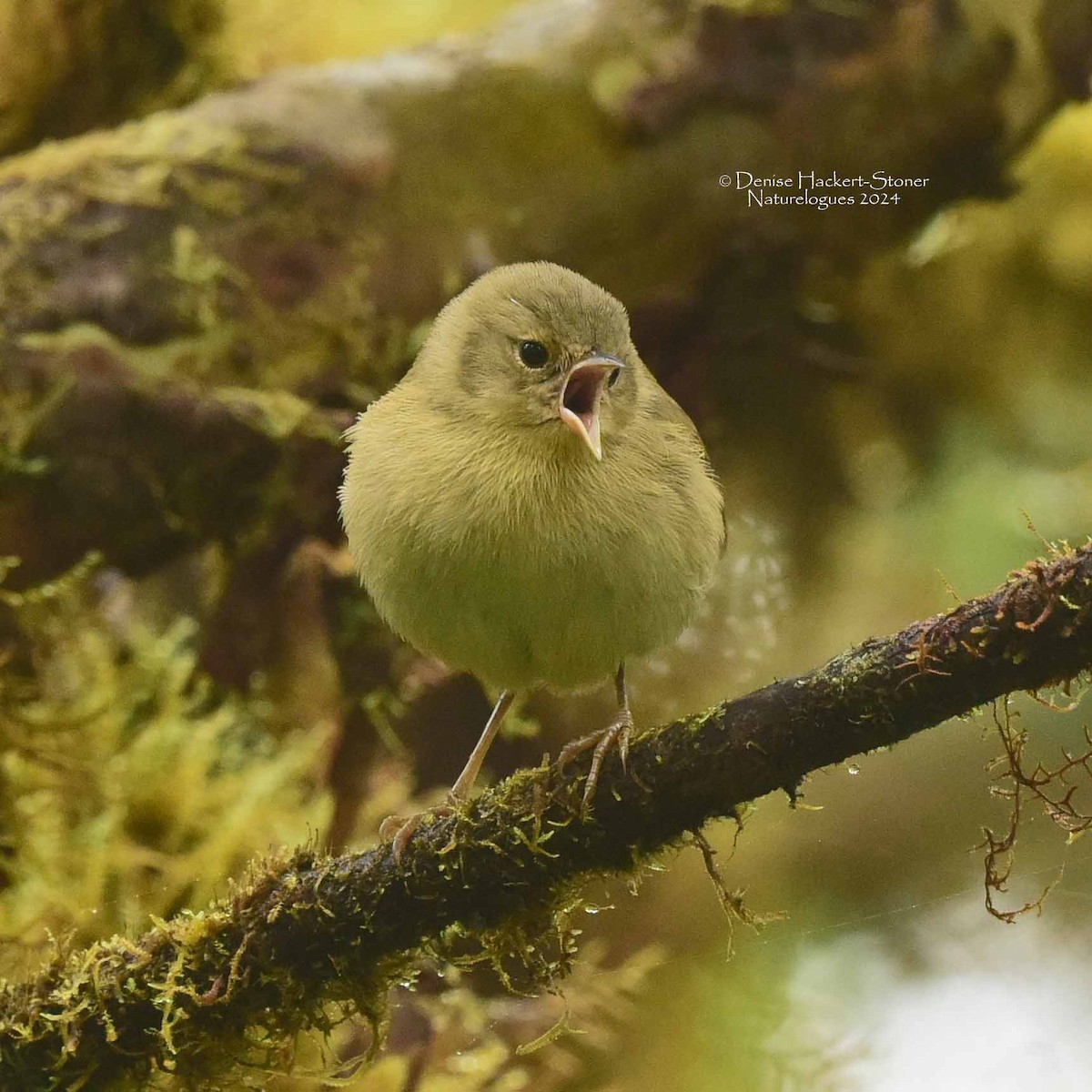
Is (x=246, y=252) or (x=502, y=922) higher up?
(x=246, y=252)

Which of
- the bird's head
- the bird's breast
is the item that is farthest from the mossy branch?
the bird's head

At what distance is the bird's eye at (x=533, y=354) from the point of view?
221 centimetres

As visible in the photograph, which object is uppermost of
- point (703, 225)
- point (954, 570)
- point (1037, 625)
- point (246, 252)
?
point (1037, 625)

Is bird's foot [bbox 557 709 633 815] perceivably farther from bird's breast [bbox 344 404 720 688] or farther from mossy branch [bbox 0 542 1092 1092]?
bird's breast [bbox 344 404 720 688]

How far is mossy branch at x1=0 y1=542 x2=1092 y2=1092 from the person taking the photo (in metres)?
1.51

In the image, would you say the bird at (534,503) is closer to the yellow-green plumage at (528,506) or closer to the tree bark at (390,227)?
the yellow-green plumage at (528,506)

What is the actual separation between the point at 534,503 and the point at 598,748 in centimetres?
44

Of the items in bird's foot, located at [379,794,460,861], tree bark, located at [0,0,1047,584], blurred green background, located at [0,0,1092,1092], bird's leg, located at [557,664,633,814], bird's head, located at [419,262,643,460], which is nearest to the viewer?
bird's leg, located at [557,664,633,814]

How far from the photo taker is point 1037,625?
1451mm

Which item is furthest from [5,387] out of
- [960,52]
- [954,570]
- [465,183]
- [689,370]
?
[960,52]

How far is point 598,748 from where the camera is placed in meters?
1.87

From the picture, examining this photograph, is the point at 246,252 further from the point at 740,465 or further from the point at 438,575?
the point at 438,575

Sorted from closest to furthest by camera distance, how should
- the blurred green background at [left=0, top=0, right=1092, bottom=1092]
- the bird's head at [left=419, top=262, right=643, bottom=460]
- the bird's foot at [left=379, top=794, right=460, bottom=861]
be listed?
the bird's foot at [left=379, top=794, right=460, bottom=861]
the bird's head at [left=419, top=262, right=643, bottom=460]
the blurred green background at [left=0, top=0, right=1092, bottom=1092]

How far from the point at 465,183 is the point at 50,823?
2.27 meters
